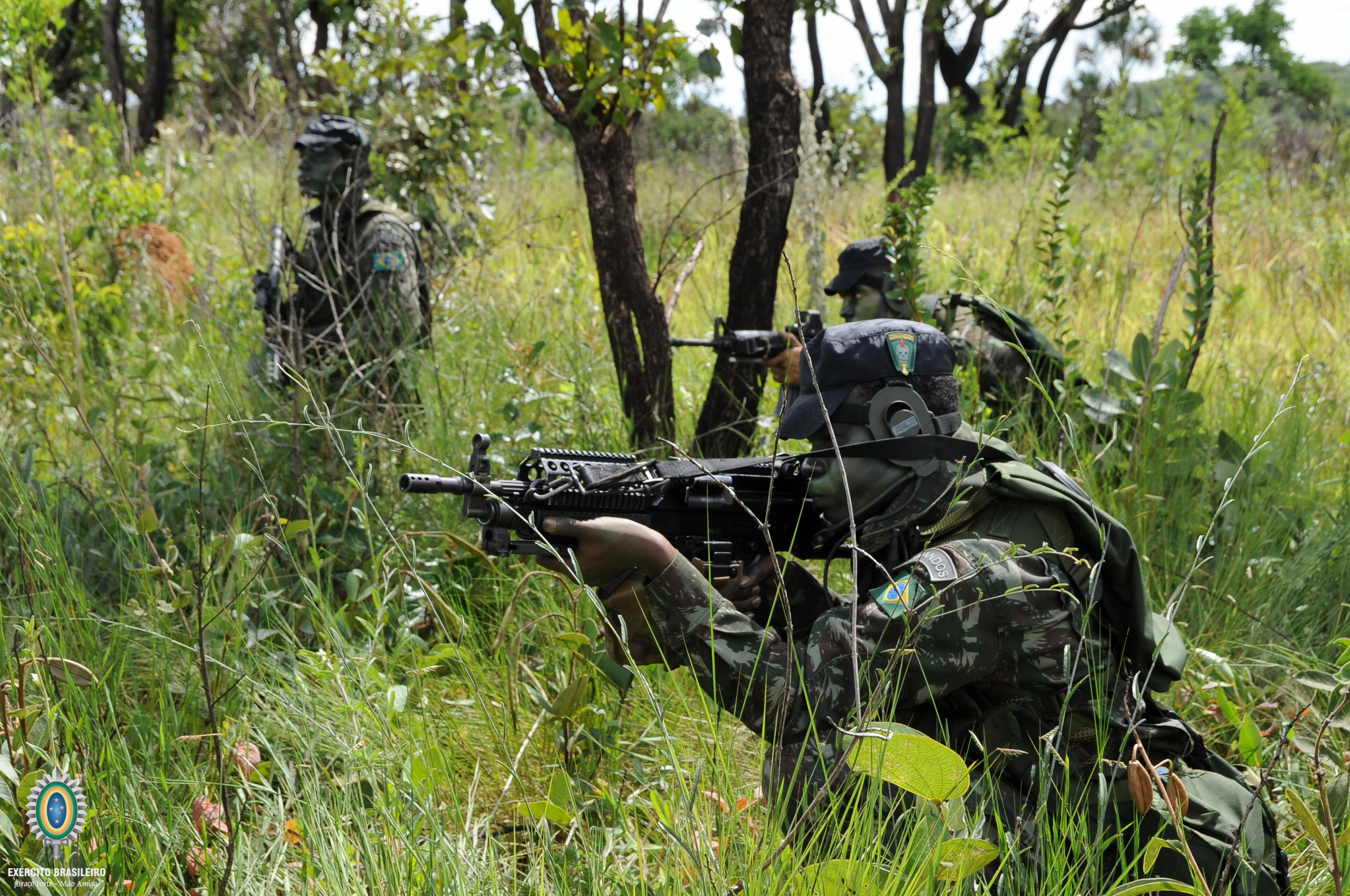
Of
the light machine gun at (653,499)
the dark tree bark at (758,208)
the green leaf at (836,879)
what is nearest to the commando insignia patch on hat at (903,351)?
the light machine gun at (653,499)

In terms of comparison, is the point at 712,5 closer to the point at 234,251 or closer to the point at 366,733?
the point at 366,733

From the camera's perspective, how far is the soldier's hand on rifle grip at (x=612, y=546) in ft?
5.74

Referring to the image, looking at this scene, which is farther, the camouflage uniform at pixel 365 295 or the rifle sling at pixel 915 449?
the camouflage uniform at pixel 365 295

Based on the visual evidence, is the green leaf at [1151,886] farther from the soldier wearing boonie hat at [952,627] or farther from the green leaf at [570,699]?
the green leaf at [570,699]

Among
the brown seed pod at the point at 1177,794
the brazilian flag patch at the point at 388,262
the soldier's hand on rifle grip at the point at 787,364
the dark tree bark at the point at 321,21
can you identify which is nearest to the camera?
the brown seed pod at the point at 1177,794

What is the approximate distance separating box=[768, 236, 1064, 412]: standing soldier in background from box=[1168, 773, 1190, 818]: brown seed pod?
189 centimetres

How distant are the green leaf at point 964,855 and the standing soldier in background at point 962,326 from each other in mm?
1955

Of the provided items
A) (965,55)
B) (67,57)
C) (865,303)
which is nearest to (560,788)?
(865,303)

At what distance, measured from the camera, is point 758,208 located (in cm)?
320

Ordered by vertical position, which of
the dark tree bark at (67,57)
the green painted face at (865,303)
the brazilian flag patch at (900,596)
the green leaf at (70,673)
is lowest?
the green leaf at (70,673)

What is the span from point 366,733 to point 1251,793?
1.65 metres

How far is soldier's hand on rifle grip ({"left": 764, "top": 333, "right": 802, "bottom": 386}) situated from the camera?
10.7 ft

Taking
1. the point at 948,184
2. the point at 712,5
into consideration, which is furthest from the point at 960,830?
the point at 948,184

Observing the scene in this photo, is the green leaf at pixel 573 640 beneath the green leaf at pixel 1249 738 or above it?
above
